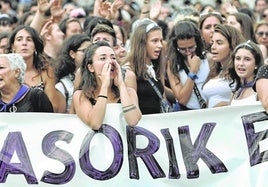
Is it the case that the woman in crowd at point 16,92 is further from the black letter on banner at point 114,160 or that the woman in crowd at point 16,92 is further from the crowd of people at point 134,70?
the black letter on banner at point 114,160

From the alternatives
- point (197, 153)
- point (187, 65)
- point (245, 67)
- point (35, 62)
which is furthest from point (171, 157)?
point (187, 65)

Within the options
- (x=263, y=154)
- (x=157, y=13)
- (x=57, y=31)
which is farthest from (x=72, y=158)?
(x=157, y=13)

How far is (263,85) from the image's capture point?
8242 millimetres

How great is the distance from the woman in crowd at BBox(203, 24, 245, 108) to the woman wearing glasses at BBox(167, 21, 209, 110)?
201mm

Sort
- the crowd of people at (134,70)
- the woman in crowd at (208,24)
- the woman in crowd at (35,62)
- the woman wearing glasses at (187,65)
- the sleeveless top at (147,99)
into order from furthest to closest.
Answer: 1. the woman in crowd at (208,24)
2. the woman wearing glasses at (187,65)
3. the woman in crowd at (35,62)
4. the sleeveless top at (147,99)
5. the crowd of people at (134,70)

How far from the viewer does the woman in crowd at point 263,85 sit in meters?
8.23

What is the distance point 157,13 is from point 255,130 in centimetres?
464

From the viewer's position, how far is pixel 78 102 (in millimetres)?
8453

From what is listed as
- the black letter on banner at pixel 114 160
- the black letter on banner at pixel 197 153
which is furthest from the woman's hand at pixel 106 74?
the black letter on banner at pixel 197 153

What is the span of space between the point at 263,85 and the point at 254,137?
1.55ft

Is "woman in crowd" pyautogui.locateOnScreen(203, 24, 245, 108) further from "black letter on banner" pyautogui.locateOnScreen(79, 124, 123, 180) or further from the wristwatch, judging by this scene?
"black letter on banner" pyautogui.locateOnScreen(79, 124, 123, 180)

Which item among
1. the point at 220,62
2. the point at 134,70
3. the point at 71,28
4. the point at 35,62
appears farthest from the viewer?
the point at 71,28

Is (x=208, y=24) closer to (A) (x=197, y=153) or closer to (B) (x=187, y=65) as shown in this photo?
(B) (x=187, y=65)

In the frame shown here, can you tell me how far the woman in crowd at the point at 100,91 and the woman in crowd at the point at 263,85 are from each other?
1.03 metres
